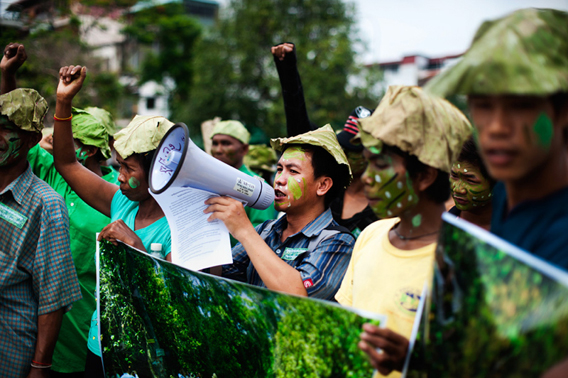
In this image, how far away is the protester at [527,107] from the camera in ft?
4.29

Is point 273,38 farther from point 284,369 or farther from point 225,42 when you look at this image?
point 284,369

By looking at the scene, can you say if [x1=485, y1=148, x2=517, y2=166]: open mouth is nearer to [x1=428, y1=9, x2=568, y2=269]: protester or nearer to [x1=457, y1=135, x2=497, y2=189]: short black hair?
[x1=428, y1=9, x2=568, y2=269]: protester

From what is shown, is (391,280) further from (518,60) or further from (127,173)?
(127,173)

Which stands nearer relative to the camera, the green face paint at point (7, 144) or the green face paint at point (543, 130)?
the green face paint at point (543, 130)

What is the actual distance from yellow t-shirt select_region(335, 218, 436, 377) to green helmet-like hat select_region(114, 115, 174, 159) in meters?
1.45

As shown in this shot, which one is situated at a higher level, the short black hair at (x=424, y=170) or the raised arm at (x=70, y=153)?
the short black hair at (x=424, y=170)

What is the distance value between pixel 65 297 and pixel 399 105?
81.2 inches

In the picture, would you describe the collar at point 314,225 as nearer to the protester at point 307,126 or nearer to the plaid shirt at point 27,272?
the protester at point 307,126

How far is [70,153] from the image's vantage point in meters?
3.15

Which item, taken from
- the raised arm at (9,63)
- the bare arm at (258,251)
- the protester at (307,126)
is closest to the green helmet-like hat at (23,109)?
the raised arm at (9,63)

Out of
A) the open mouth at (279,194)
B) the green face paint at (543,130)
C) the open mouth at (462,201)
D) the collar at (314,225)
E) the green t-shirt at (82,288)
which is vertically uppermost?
the green face paint at (543,130)

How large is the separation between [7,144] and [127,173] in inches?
25.8

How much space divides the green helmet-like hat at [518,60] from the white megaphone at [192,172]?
4.20 ft

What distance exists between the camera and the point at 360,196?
4277 mm
